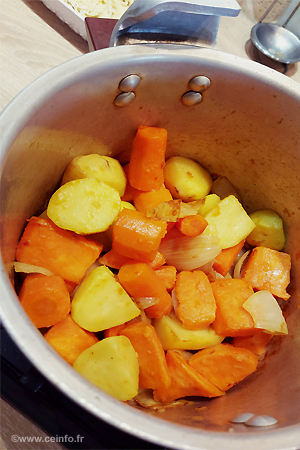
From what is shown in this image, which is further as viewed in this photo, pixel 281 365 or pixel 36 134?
pixel 281 365

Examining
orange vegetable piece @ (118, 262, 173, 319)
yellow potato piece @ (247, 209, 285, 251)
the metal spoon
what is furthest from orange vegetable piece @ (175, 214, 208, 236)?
the metal spoon

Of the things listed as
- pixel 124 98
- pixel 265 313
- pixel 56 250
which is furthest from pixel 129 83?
pixel 265 313

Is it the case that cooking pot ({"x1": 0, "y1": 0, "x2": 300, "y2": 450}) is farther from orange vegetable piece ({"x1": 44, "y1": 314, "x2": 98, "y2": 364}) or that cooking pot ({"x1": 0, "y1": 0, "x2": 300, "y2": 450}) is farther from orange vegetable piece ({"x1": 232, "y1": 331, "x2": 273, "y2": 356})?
orange vegetable piece ({"x1": 44, "y1": 314, "x2": 98, "y2": 364})

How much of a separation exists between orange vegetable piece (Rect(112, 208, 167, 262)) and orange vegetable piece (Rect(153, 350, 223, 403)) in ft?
0.81

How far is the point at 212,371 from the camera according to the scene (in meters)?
0.76

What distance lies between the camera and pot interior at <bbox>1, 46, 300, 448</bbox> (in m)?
0.65

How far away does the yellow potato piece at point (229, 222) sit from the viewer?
0.90m

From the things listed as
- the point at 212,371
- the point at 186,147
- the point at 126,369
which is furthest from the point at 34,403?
the point at 186,147

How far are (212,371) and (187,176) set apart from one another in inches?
20.2

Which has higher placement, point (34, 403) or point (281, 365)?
point (281, 365)

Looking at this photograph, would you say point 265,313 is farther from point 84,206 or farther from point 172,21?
point 172,21

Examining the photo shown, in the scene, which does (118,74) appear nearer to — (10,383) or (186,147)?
(186,147)

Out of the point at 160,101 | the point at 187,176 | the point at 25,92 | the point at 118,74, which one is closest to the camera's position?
the point at 25,92

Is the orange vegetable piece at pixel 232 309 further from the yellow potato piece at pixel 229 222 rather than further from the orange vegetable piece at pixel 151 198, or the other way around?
the orange vegetable piece at pixel 151 198
